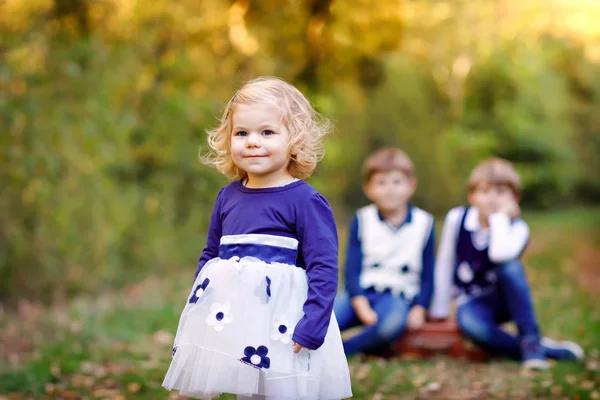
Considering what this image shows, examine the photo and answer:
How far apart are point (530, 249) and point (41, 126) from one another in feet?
26.4

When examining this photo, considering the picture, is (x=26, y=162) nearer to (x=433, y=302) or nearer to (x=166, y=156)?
(x=166, y=156)

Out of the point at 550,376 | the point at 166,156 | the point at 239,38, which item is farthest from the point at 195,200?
the point at 550,376

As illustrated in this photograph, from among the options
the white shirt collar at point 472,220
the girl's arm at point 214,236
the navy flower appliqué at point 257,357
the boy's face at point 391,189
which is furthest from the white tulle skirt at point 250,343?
the white shirt collar at point 472,220

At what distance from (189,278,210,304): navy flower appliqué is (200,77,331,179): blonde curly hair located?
1.44 feet

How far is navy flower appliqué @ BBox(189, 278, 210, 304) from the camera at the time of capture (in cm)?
242

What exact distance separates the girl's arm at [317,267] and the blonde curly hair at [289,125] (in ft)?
0.58

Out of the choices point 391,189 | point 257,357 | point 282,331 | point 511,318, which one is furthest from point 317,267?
point 511,318

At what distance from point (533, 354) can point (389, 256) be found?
101 cm

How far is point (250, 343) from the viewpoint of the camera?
2275 millimetres

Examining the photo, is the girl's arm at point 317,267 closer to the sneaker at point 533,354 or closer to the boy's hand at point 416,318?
the boy's hand at point 416,318

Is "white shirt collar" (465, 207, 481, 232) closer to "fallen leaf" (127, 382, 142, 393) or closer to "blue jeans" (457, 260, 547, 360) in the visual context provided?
"blue jeans" (457, 260, 547, 360)

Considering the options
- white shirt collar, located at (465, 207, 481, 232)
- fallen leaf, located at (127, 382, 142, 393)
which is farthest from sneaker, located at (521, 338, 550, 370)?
fallen leaf, located at (127, 382, 142, 393)

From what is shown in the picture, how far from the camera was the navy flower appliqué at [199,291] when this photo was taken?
2.42 metres

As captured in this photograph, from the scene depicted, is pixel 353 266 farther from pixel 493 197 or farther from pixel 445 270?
pixel 493 197
